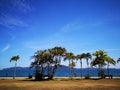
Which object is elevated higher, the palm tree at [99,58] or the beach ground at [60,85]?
the palm tree at [99,58]

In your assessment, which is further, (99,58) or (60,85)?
(99,58)

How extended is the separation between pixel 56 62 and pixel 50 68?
285 centimetres

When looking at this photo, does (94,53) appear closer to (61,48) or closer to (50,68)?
(61,48)

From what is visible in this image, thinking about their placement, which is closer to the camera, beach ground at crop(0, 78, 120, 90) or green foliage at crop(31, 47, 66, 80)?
beach ground at crop(0, 78, 120, 90)

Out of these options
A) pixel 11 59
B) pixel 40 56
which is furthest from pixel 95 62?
pixel 11 59

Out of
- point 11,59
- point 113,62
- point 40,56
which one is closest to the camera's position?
point 40,56

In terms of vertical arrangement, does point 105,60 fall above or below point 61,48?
below

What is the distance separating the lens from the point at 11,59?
215 feet

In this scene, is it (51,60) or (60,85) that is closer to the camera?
(60,85)

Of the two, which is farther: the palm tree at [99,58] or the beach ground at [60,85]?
the palm tree at [99,58]

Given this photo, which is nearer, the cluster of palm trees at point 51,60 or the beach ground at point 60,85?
the beach ground at point 60,85

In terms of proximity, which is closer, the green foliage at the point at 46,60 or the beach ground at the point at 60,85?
the beach ground at the point at 60,85

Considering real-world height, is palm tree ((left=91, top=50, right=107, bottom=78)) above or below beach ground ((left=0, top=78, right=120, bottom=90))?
above

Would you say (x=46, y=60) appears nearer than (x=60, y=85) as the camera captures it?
No
